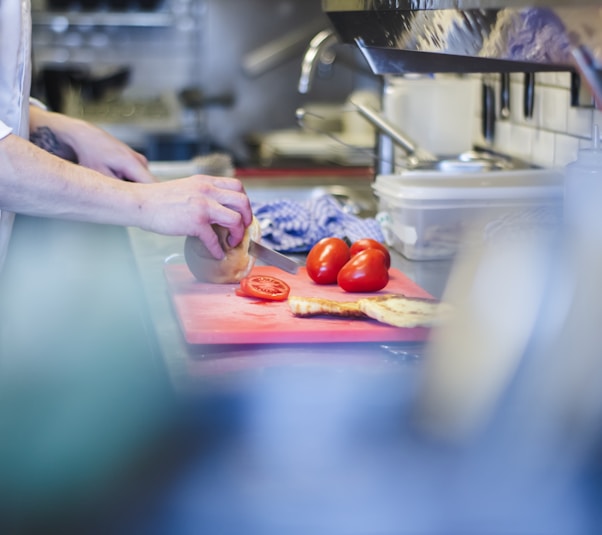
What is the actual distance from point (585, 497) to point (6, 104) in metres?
1.10

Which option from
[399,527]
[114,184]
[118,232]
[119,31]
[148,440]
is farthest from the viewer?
[119,31]

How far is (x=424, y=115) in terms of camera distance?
2299 mm

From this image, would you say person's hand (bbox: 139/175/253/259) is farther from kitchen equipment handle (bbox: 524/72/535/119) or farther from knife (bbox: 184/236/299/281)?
kitchen equipment handle (bbox: 524/72/535/119)

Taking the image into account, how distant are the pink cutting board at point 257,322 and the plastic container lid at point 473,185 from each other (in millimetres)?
286

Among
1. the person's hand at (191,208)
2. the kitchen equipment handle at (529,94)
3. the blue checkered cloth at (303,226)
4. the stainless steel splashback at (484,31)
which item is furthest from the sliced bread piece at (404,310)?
the kitchen equipment handle at (529,94)

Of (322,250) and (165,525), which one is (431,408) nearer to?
(165,525)

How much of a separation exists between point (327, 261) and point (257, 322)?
0.26m

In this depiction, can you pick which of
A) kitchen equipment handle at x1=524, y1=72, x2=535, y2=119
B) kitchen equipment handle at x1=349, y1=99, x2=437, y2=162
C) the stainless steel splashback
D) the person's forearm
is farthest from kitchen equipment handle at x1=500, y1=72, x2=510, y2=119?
the person's forearm

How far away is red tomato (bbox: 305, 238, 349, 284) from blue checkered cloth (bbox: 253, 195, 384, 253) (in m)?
0.27

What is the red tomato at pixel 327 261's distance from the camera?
5.07 ft

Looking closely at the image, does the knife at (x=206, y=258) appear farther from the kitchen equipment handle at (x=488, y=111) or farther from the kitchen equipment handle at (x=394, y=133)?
the kitchen equipment handle at (x=488, y=111)

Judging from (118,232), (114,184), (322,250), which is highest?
(114,184)

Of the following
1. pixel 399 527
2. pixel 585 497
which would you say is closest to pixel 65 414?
pixel 399 527

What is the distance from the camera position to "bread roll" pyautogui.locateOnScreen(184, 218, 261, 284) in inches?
58.9
